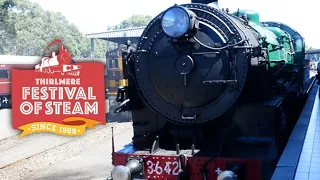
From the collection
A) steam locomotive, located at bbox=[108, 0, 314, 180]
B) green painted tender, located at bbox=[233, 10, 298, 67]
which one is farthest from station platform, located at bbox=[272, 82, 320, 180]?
green painted tender, located at bbox=[233, 10, 298, 67]

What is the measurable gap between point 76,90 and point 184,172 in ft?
30.2

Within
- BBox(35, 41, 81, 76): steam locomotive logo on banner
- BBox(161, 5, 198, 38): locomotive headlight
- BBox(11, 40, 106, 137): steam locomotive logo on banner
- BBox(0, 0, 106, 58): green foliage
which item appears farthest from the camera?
BBox(0, 0, 106, 58): green foliage

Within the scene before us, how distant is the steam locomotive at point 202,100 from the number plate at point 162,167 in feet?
0.04

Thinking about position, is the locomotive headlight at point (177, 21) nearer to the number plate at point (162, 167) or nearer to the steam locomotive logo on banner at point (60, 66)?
the number plate at point (162, 167)

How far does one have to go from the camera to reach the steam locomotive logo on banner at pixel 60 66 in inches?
532

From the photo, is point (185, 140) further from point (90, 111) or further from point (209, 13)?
point (90, 111)

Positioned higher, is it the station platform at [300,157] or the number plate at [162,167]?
the number plate at [162,167]

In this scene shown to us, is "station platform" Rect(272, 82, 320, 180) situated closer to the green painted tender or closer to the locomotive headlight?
the green painted tender

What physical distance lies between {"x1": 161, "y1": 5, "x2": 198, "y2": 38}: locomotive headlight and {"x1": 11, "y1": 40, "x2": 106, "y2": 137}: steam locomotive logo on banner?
8885mm

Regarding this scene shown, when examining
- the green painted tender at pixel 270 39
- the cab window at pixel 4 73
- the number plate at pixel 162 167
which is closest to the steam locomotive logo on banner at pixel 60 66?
the cab window at pixel 4 73

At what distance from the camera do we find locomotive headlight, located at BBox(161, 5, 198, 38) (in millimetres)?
4367

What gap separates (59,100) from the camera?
12.7 m

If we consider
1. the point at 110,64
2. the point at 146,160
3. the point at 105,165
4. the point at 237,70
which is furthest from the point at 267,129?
the point at 110,64

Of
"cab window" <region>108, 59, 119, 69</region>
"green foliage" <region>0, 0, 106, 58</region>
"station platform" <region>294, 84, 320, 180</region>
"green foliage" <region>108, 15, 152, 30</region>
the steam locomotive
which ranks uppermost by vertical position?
"green foliage" <region>108, 15, 152, 30</region>
